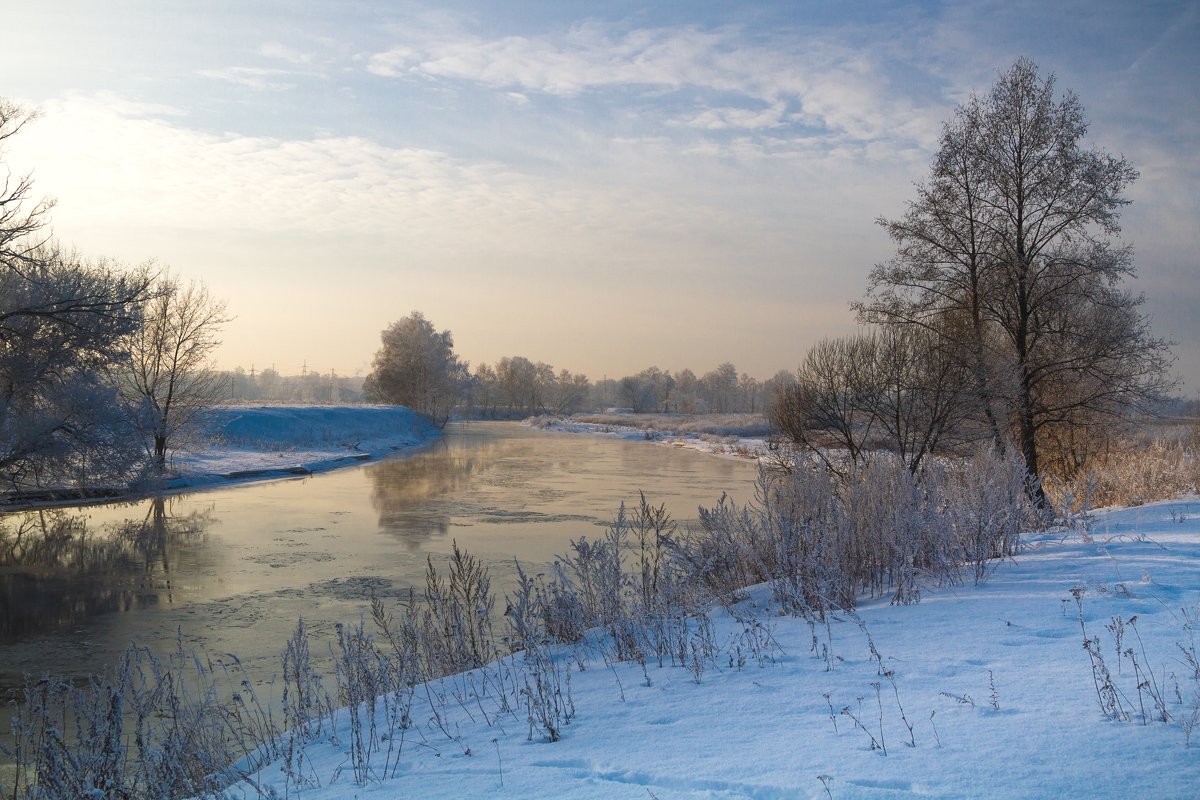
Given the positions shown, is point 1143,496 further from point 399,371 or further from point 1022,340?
point 399,371

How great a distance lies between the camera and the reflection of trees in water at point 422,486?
58.3 ft

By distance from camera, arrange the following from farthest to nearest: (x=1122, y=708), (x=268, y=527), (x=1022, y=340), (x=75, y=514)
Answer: (x=75, y=514) < (x=268, y=527) < (x=1022, y=340) < (x=1122, y=708)

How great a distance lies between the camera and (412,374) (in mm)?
74625

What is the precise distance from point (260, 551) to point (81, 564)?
2832mm

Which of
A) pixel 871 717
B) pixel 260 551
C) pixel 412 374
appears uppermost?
pixel 412 374

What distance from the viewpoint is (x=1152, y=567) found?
6098 mm

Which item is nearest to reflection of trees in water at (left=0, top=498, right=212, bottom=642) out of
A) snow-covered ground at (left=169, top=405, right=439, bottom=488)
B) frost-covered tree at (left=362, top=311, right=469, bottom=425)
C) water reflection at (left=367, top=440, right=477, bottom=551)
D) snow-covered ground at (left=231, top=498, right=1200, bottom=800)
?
water reflection at (left=367, top=440, right=477, bottom=551)

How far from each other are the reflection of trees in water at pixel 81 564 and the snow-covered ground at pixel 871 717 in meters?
7.20

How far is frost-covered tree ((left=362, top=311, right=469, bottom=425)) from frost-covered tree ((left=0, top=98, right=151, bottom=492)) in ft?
182

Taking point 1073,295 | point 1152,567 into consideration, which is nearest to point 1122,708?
point 1152,567

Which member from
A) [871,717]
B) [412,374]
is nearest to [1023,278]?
[871,717]

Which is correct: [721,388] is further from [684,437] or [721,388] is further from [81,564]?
[81,564]

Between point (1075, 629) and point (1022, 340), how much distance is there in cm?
1254

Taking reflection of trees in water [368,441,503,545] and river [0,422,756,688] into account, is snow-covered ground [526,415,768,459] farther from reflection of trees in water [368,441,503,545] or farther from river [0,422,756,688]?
river [0,422,756,688]
